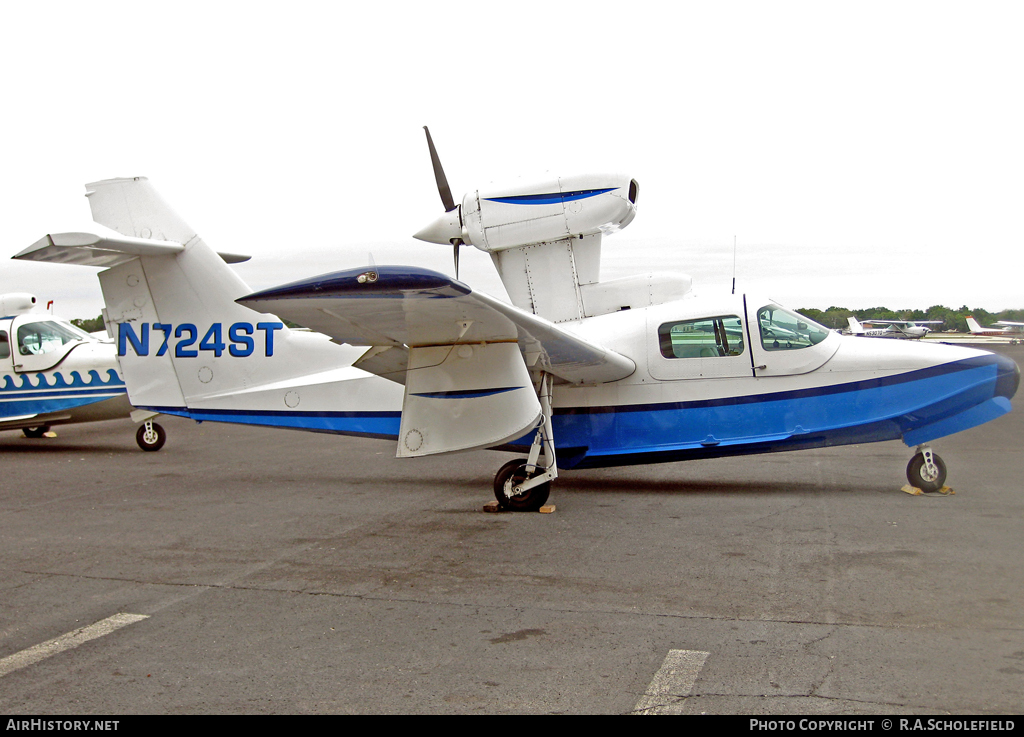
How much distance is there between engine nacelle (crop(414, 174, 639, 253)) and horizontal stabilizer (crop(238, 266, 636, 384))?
1.88 meters

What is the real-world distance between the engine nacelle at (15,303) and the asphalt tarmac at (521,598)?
663 cm

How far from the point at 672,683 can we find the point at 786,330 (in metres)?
5.61

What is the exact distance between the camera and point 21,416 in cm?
1380

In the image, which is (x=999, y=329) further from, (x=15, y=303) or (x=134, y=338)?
(x=134, y=338)

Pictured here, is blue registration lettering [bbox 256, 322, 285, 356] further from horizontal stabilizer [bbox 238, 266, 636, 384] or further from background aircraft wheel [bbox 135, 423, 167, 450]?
background aircraft wheel [bbox 135, 423, 167, 450]

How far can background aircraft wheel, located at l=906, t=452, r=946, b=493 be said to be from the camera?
7840 millimetres

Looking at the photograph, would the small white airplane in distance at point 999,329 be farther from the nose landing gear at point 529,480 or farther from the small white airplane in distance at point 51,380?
the small white airplane in distance at point 51,380

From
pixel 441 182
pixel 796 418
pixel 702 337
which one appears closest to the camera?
pixel 796 418

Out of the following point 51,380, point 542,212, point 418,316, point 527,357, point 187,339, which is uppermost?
point 542,212

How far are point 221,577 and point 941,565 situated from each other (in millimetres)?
5023

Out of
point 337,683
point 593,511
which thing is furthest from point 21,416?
point 337,683

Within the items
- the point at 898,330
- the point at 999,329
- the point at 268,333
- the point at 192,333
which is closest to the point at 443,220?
the point at 268,333

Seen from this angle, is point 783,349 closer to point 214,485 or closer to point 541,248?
point 541,248

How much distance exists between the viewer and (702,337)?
8422mm
